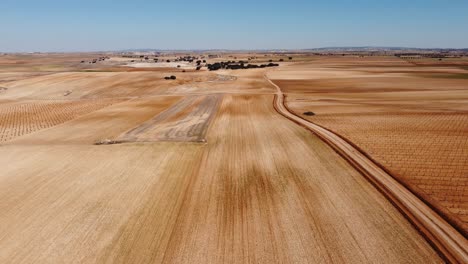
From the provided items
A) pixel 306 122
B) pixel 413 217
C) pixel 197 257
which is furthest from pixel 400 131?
pixel 197 257

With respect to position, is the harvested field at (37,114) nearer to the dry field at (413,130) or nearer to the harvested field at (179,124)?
the harvested field at (179,124)

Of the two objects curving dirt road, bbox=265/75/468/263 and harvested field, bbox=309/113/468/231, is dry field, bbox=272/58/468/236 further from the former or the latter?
curving dirt road, bbox=265/75/468/263

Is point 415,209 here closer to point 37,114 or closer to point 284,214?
point 284,214

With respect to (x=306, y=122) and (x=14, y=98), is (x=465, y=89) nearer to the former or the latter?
(x=306, y=122)

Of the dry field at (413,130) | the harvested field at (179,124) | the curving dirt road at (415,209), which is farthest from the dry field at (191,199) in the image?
the dry field at (413,130)

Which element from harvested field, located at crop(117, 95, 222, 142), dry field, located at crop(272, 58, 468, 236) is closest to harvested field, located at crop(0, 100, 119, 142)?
harvested field, located at crop(117, 95, 222, 142)
